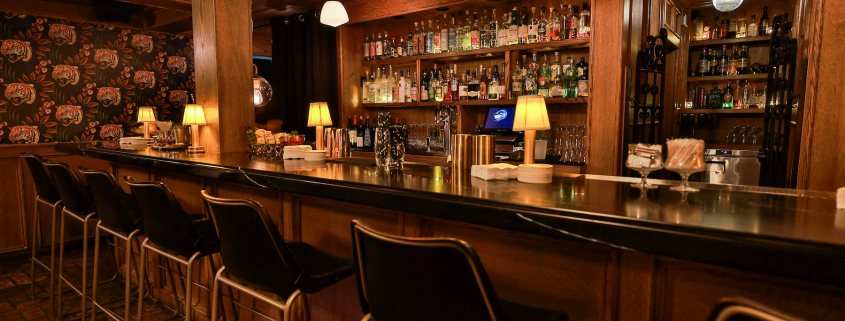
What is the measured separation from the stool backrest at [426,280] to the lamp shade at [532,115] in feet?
2.68

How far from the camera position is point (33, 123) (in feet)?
14.7

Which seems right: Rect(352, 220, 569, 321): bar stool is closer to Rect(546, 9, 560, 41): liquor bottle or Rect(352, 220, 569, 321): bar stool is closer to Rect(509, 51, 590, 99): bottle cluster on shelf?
Rect(509, 51, 590, 99): bottle cluster on shelf

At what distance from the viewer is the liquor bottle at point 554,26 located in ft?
11.7

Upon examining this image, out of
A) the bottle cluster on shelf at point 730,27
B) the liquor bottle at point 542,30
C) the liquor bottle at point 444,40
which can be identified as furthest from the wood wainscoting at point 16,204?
the bottle cluster on shelf at point 730,27

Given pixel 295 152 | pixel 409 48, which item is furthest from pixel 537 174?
pixel 409 48

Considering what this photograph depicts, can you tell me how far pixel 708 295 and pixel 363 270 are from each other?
850 mm

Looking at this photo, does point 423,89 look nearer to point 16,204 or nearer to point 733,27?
point 733,27

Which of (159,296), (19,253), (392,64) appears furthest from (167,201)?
(19,253)

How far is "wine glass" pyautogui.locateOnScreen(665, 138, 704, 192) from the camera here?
135 centimetres

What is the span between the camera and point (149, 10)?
16.8ft

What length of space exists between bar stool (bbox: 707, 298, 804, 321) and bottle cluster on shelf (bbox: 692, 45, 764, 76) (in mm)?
4655

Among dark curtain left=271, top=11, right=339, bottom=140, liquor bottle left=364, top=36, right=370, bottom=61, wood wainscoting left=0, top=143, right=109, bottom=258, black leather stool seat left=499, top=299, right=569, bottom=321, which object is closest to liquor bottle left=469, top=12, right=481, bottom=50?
liquor bottle left=364, top=36, right=370, bottom=61

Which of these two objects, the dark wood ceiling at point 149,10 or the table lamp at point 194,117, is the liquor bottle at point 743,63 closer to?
the dark wood ceiling at point 149,10

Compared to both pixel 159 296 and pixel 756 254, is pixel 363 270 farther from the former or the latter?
pixel 159 296
